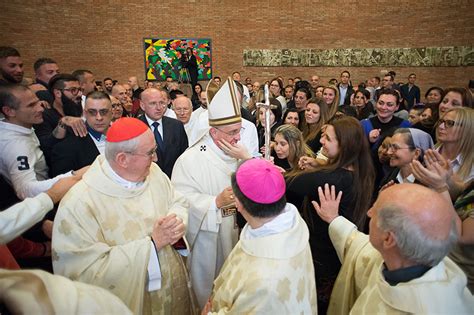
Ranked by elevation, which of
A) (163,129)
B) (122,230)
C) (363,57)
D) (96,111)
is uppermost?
(363,57)

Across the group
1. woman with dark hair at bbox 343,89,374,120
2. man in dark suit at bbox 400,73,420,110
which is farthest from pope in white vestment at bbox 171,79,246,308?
man in dark suit at bbox 400,73,420,110

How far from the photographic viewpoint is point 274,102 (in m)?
5.53

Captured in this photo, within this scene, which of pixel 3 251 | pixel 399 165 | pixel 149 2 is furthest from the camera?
pixel 149 2

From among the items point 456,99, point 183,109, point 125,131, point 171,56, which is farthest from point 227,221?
point 171,56

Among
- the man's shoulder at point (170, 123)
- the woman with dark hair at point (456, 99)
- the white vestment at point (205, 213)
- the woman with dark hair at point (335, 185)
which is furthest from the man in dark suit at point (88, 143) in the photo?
the woman with dark hair at point (456, 99)

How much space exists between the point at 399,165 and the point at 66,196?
2.66m

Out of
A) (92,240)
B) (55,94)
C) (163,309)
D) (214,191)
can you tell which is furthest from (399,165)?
(55,94)

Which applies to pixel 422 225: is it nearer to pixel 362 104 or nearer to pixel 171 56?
pixel 362 104

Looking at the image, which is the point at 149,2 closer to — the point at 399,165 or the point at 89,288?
the point at 399,165

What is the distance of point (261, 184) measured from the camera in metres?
1.61

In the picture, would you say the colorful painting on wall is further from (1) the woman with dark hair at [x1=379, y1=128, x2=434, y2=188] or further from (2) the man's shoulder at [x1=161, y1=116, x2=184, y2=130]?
(1) the woman with dark hair at [x1=379, y1=128, x2=434, y2=188]

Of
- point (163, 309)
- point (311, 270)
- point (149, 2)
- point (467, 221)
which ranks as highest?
point (149, 2)

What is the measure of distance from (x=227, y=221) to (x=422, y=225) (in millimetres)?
1831

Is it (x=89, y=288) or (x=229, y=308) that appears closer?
(x=89, y=288)
